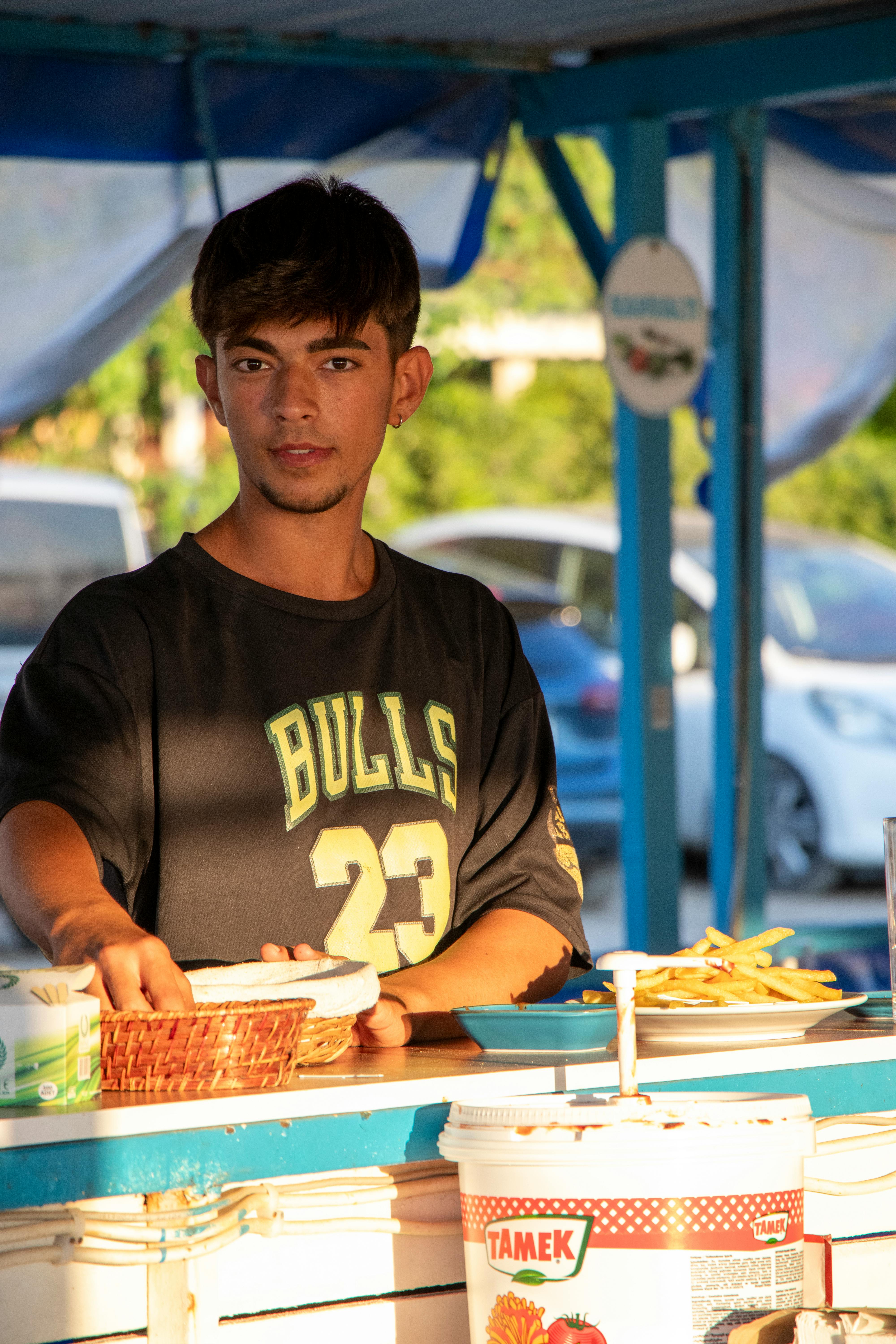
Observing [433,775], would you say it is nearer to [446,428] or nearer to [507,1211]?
[507,1211]

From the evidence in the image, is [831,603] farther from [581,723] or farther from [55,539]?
[55,539]

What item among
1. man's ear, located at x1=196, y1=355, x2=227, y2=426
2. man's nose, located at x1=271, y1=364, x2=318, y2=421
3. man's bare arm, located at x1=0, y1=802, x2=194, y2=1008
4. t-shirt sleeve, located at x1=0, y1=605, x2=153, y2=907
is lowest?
man's bare arm, located at x1=0, y1=802, x2=194, y2=1008

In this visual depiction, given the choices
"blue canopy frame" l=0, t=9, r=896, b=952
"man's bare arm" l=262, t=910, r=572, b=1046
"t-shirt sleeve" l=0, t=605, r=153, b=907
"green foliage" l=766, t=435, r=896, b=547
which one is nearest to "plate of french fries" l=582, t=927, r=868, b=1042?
"man's bare arm" l=262, t=910, r=572, b=1046

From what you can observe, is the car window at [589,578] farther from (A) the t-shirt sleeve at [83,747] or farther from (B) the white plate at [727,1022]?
(B) the white plate at [727,1022]

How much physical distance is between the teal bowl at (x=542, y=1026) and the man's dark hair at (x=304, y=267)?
0.91m

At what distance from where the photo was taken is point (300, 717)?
7.32 ft

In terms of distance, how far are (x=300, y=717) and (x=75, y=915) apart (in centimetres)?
48

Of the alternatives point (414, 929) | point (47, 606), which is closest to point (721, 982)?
point (414, 929)

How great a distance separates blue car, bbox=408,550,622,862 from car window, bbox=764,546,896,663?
99 cm

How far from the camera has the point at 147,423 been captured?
49.1 ft

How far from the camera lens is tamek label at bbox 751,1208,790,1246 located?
1.50m

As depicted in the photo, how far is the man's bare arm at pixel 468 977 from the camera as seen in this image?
1.95 metres

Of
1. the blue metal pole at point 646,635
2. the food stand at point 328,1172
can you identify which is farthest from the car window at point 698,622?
the food stand at point 328,1172

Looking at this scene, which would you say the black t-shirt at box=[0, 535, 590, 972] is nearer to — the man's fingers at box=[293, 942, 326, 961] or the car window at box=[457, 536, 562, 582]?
the man's fingers at box=[293, 942, 326, 961]
